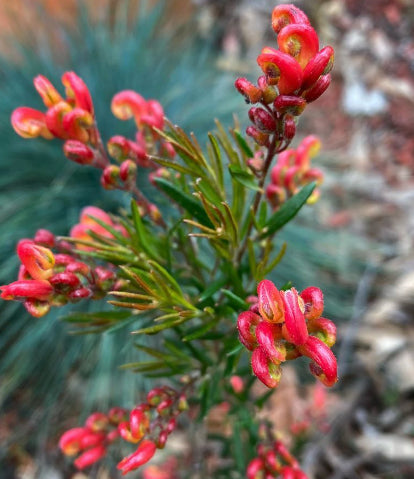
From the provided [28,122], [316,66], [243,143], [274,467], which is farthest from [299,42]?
[274,467]

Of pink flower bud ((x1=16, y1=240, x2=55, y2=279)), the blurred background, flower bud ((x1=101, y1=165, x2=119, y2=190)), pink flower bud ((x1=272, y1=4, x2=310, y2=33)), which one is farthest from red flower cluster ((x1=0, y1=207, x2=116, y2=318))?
the blurred background

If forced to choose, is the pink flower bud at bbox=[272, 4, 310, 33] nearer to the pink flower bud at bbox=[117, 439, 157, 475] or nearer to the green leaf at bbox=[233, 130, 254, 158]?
the green leaf at bbox=[233, 130, 254, 158]

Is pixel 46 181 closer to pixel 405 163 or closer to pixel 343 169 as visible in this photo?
pixel 343 169

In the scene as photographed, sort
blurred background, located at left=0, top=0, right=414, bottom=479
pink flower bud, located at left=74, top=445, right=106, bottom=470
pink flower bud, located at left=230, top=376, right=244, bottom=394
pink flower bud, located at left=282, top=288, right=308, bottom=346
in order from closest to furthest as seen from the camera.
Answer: pink flower bud, located at left=282, top=288, right=308, bottom=346 < pink flower bud, located at left=74, top=445, right=106, bottom=470 < pink flower bud, located at left=230, top=376, right=244, bottom=394 < blurred background, located at left=0, top=0, right=414, bottom=479

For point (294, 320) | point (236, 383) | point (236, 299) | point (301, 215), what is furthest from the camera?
point (301, 215)

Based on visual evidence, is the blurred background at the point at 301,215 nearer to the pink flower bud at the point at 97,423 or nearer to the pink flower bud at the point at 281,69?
the pink flower bud at the point at 97,423

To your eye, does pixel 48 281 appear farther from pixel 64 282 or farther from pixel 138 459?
pixel 138 459

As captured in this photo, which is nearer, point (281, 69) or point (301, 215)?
point (281, 69)
